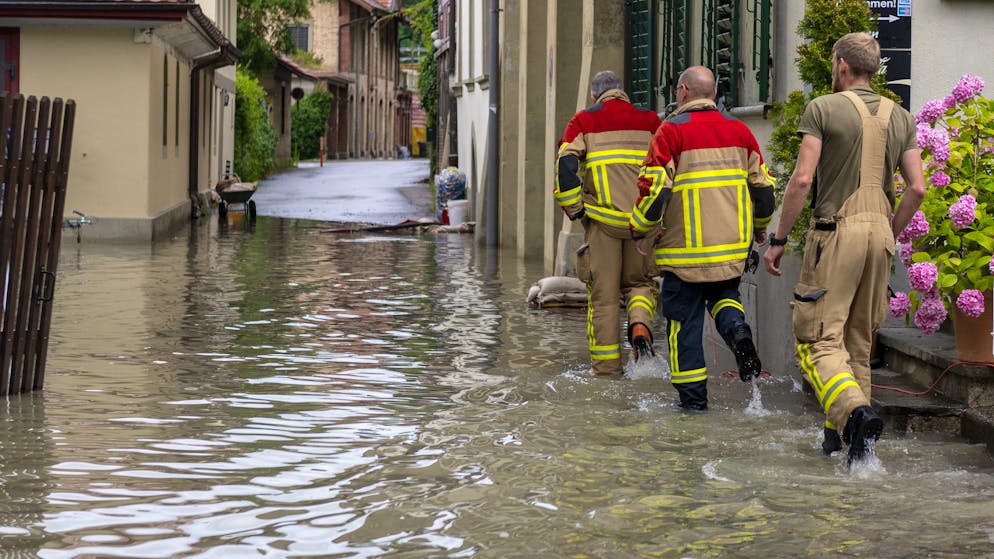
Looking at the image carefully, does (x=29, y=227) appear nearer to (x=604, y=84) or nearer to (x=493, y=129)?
(x=604, y=84)

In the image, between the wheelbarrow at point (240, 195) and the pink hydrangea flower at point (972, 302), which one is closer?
the pink hydrangea flower at point (972, 302)

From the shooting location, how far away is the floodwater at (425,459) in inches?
215

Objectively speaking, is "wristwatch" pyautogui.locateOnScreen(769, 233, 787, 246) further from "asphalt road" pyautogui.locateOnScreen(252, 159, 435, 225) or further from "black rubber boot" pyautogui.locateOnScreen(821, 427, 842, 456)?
"asphalt road" pyautogui.locateOnScreen(252, 159, 435, 225)

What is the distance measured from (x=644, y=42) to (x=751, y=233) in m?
7.26

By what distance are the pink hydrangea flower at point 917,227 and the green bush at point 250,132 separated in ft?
117

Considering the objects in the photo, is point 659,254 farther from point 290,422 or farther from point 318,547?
point 318,547

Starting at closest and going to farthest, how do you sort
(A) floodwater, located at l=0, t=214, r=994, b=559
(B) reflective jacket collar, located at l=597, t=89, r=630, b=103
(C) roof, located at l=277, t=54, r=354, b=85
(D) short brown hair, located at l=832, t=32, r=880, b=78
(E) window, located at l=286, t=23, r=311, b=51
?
(A) floodwater, located at l=0, t=214, r=994, b=559, (D) short brown hair, located at l=832, t=32, r=880, b=78, (B) reflective jacket collar, located at l=597, t=89, r=630, b=103, (C) roof, located at l=277, t=54, r=354, b=85, (E) window, located at l=286, t=23, r=311, b=51

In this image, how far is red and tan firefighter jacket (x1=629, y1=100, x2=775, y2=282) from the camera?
815 centimetres

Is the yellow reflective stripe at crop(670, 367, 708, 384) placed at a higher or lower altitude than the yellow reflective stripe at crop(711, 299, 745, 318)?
lower

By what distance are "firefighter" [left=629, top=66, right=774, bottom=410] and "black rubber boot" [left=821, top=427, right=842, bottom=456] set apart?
1.13 meters

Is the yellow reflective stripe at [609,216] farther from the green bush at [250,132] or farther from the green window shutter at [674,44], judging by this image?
the green bush at [250,132]

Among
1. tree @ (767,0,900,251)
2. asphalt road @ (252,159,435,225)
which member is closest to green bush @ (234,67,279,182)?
asphalt road @ (252,159,435,225)

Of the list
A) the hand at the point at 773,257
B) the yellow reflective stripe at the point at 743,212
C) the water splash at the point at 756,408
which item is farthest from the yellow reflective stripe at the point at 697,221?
the hand at the point at 773,257

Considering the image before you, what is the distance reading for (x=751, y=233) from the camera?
8242 mm
